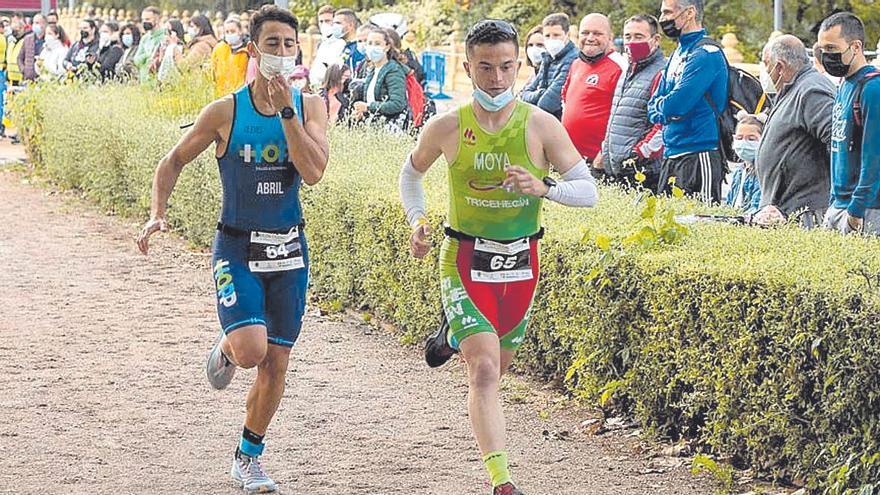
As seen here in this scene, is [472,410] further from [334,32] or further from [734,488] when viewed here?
[334,32]

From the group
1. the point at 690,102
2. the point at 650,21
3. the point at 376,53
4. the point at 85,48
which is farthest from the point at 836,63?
the point at 85,48

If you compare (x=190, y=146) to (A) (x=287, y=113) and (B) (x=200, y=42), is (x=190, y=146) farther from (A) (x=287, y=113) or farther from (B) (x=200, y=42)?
(B) (x=200, y=42)

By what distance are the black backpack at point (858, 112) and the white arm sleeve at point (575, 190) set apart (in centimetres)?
233

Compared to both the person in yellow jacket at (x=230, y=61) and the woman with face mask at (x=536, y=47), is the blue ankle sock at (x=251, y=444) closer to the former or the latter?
the woman with face mask at (x=536, y=47)

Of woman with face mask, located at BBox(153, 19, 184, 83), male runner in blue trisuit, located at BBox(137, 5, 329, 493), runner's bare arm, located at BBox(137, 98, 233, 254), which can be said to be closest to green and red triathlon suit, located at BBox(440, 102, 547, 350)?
male runner in blue trisuit, located at BBox(137, 5, 329, 493)

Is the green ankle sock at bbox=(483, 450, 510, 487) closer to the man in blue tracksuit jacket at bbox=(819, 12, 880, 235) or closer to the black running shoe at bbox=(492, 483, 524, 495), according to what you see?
the black running shoe at bbox=(492, 483, 524, 495)

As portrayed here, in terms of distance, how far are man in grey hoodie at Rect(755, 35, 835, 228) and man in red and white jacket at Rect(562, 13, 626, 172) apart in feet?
7.40

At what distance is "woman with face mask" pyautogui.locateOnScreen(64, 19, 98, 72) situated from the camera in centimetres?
2366

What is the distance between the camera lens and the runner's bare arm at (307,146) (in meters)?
5.81

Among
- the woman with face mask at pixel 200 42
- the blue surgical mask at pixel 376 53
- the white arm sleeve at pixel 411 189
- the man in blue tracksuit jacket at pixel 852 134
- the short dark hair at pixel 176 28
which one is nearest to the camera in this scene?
the white arm sleeve at pixel 411 189

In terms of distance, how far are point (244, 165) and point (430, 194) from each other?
3.43 metres

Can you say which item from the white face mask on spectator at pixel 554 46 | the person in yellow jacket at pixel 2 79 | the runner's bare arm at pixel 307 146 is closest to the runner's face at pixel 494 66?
the runner's bare arm at pixel 307 146

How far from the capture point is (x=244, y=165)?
19.6ft

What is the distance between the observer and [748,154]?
905cm
